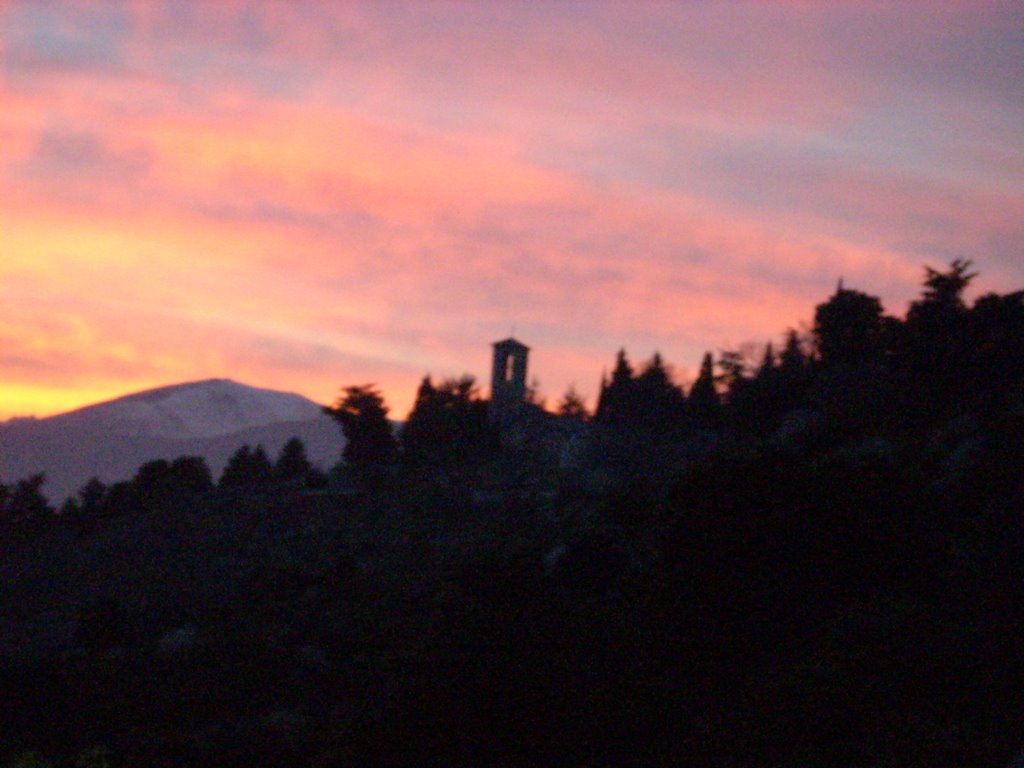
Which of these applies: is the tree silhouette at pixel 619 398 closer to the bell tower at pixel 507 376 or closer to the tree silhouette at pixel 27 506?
the bell tower at pixel 507 376

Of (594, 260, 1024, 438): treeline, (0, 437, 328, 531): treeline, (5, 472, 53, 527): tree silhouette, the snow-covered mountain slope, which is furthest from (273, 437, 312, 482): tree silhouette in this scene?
the snow-covered mountain slope

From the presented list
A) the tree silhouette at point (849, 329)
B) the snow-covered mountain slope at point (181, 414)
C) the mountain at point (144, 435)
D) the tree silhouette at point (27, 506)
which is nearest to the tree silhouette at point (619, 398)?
the tree silhouette at point (849, 329)

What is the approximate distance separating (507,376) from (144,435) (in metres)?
106

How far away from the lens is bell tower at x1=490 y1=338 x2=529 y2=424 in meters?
75.7

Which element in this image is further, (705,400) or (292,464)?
(292,464)

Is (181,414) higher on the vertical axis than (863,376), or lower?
higher

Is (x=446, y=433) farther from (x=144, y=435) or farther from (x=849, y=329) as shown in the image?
(x=144, y=435)

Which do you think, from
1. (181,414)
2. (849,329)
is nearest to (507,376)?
(849,329)

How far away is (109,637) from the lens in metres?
45.6

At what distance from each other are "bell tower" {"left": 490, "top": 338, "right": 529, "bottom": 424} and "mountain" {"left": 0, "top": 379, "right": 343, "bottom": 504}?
70007 millimetres

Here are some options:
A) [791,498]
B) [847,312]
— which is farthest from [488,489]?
[791,498]

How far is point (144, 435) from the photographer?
168 metres

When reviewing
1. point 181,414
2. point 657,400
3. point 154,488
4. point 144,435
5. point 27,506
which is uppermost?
point 181,414

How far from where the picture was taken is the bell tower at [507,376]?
2980 inches
